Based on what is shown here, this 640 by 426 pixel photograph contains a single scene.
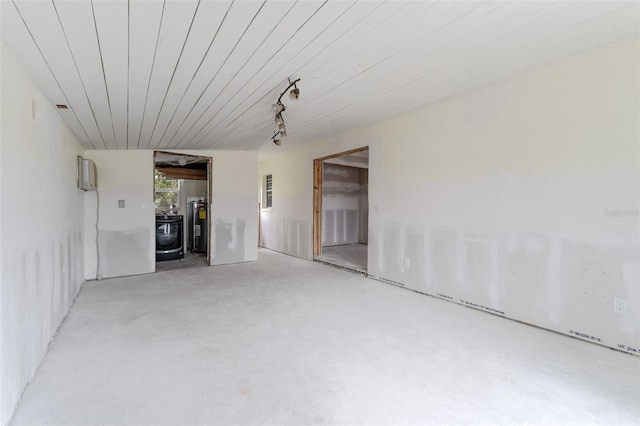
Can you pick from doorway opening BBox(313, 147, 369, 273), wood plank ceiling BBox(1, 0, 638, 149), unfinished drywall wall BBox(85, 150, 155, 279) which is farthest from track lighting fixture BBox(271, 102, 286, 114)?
doorway opening BBox(313, 147, 369, 273)

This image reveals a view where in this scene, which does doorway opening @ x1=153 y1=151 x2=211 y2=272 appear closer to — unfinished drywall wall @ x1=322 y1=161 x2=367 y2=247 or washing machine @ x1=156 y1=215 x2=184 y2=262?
washing machine @ x1=156 y1=215 x2=184 y2=262

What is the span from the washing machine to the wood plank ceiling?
3100 mm

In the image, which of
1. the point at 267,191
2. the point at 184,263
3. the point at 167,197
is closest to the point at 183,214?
the point at 167,197

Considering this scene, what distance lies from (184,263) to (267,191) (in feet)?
9.37

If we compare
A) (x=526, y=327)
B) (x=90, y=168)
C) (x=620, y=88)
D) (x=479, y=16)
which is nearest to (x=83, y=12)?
(x=479, y=16)

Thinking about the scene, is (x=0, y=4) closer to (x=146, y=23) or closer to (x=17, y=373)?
(x=146, y=23)

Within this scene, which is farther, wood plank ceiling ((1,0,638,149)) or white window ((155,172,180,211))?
white window ((155,172,180,211))

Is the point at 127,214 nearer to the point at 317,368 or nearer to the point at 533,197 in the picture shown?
the point at 317,368

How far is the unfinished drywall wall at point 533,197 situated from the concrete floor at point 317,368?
11.7 inches

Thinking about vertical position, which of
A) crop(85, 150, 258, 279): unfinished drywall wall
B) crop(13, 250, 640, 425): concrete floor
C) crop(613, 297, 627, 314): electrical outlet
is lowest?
crop(13, 250, 640, 425): concrete floor

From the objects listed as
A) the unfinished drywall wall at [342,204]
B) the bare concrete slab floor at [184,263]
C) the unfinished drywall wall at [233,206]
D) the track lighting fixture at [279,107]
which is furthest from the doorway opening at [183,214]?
the track lighting fixture at [279,107]

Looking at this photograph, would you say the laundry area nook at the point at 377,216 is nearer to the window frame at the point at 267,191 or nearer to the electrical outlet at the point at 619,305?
the electrical outlet at the point at 619,305

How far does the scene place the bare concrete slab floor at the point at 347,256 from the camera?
5.31 m

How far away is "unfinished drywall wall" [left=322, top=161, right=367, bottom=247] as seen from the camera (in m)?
7.83
